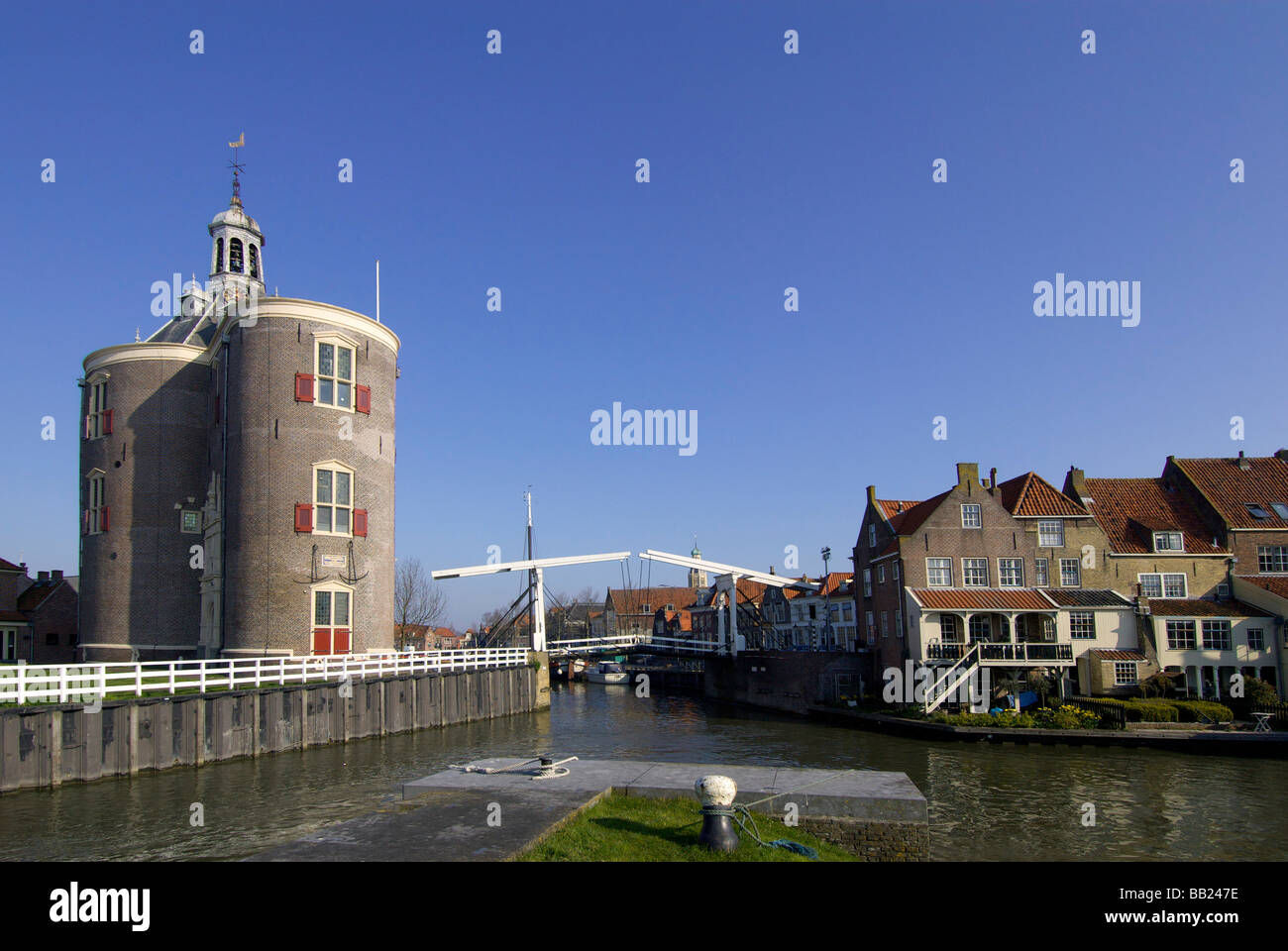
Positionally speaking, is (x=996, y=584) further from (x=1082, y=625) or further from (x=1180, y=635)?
(x=1180, y=635)

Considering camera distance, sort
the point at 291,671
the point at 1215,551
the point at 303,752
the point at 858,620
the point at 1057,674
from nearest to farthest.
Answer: the point at 303,752, the point at 291,671, the point at 1057,674, the point at 1215,551, the point at 858,620

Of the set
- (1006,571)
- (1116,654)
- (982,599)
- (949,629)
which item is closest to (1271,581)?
(1116,654)

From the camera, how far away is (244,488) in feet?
127

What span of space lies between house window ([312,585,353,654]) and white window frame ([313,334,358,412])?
26.9ft

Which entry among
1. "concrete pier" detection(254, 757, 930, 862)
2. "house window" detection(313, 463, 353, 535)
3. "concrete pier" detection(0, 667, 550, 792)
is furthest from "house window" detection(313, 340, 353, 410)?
"concrete pier" detection(254, 757, 930, 862)

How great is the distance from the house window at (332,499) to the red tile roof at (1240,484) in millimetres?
41684

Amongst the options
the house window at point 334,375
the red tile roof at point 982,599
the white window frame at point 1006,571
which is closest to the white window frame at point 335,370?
the house window at point 334,375

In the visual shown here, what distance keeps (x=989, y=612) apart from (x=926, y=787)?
18.2 m

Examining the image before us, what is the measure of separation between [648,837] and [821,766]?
768 inches

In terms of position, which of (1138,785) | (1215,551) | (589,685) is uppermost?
(1215,551)
